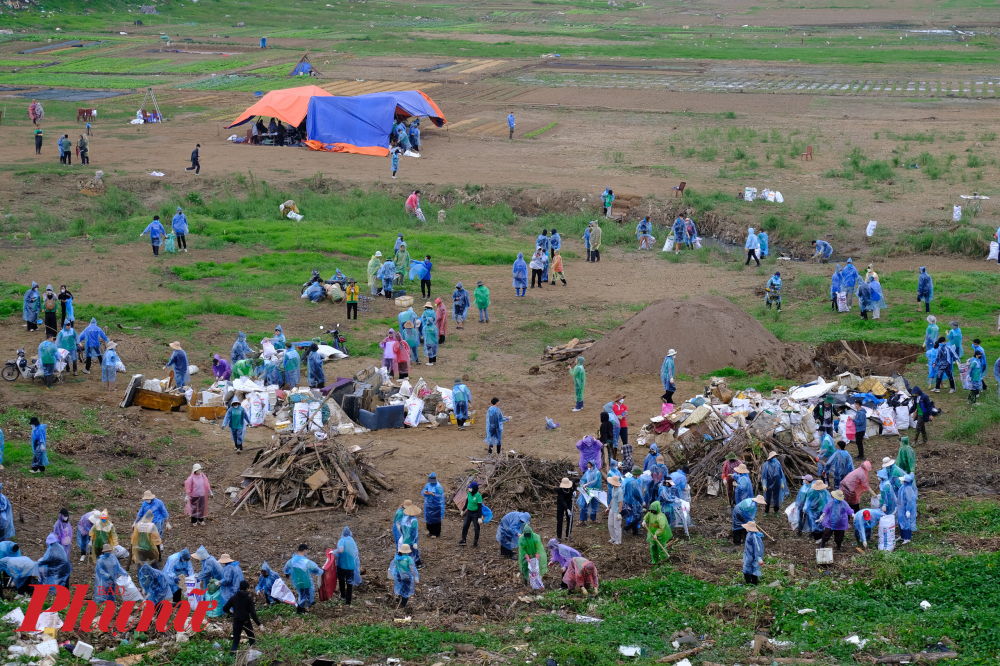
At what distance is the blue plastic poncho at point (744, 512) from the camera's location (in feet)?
51.4

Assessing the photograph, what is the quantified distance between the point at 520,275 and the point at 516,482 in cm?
1190

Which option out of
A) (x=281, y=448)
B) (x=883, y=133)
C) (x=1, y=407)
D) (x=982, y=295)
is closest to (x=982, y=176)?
(x=883, y=133)

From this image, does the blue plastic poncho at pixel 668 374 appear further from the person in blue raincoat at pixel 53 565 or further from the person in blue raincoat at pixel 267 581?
the person in blue raincoat at pixel 53 565

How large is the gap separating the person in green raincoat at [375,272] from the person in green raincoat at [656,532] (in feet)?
47.0

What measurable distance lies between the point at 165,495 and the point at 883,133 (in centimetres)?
3902

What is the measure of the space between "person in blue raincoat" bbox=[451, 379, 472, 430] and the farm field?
0.64m

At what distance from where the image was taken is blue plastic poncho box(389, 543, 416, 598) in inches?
559

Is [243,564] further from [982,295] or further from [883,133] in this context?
[883,133]

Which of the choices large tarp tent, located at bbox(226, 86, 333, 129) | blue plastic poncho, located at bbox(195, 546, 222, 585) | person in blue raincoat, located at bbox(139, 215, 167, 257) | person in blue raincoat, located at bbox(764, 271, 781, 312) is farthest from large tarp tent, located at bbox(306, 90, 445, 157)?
blue plastic poncho, located at bbox(195, 546, 222, 585)

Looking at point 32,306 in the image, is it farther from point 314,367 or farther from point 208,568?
point 208,568

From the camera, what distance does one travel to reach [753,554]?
14367 mm

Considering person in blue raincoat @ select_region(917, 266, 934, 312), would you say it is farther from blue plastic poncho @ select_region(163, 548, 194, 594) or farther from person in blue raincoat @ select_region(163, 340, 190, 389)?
blue plastic poncho @ select_region(163, 548, 194, 594)

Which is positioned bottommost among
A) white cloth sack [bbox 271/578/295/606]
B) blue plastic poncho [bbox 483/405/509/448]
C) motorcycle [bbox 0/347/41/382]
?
white cloth sack [bbox 271/578/295/606]

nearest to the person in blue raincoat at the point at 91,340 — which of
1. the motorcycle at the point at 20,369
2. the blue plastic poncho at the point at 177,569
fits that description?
the motorcycle at the point at 20,369
